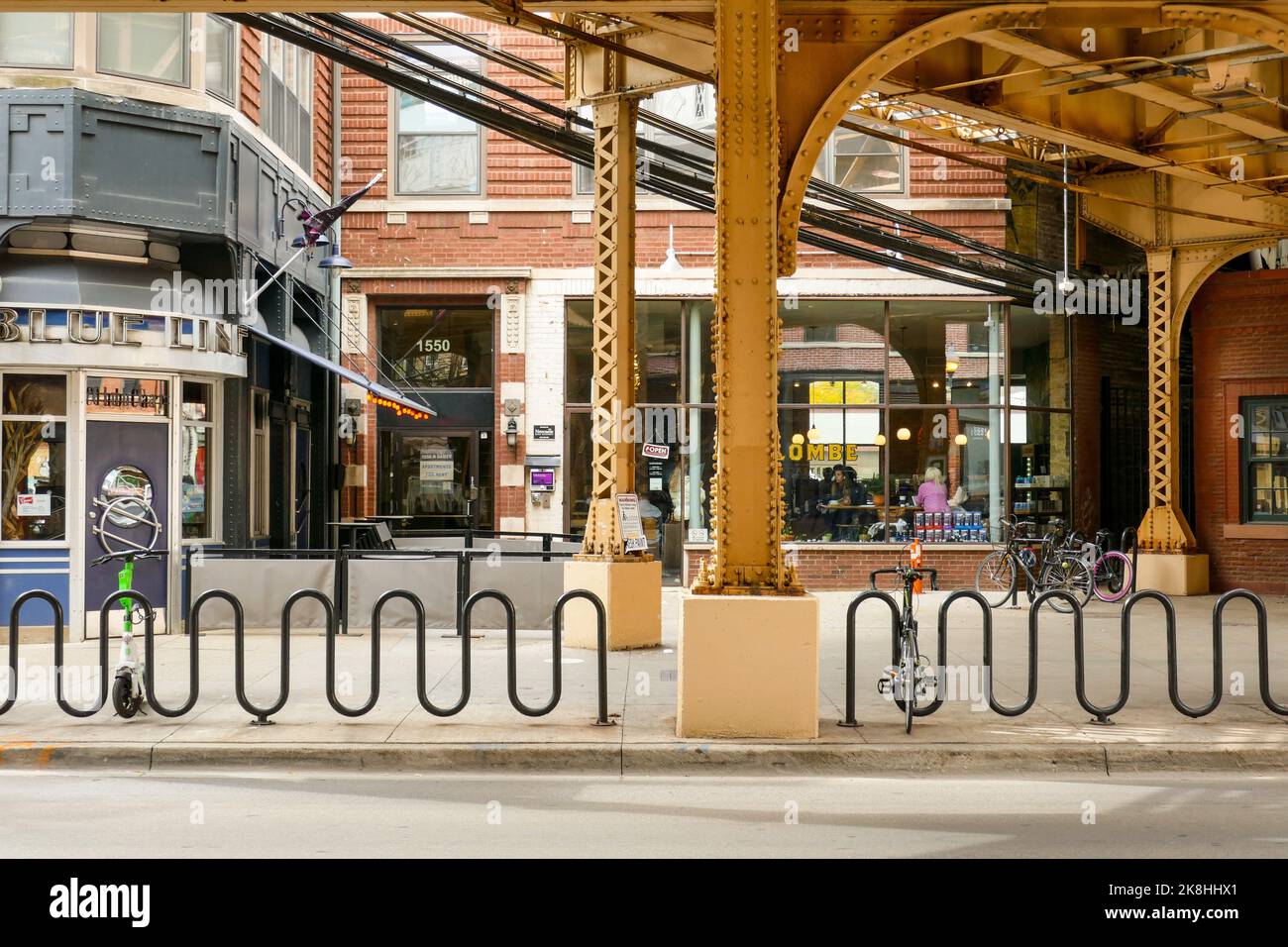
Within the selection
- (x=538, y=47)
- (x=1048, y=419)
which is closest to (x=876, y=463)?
(x=1048, y=419)

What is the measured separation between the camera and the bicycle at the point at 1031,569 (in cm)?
1792

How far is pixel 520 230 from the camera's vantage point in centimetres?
2023

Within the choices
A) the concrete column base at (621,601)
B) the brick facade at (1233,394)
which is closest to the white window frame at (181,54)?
the concrete column base at (621,601)

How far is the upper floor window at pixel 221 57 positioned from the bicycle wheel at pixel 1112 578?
13590 mm

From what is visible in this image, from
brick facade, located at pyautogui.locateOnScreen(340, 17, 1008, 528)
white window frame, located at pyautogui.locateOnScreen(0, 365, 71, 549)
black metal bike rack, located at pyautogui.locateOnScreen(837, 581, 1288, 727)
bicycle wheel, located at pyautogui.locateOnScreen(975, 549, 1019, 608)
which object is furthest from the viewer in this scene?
brick facade, located at pyautogui.locateOnScreen(340, 17, 1008, 528)

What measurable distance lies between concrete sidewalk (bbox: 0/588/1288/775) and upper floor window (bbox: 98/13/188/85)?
21.3 feet

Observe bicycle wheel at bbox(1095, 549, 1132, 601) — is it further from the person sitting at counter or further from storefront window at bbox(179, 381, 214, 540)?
storefront window at bbox(179, 381, 214, 540)

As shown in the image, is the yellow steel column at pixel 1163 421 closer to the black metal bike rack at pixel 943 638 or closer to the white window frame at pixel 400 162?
the white window frame at pixel 400 162

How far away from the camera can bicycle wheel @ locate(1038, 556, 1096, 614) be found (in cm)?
1775

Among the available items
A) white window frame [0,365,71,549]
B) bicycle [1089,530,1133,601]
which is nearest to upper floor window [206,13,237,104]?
white window frame [0,365,71,549]

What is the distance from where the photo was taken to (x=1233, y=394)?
67.0 ft

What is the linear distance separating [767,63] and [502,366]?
1174 centimetres

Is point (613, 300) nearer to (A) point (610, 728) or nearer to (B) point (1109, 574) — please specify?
(A) point (610, 728)
